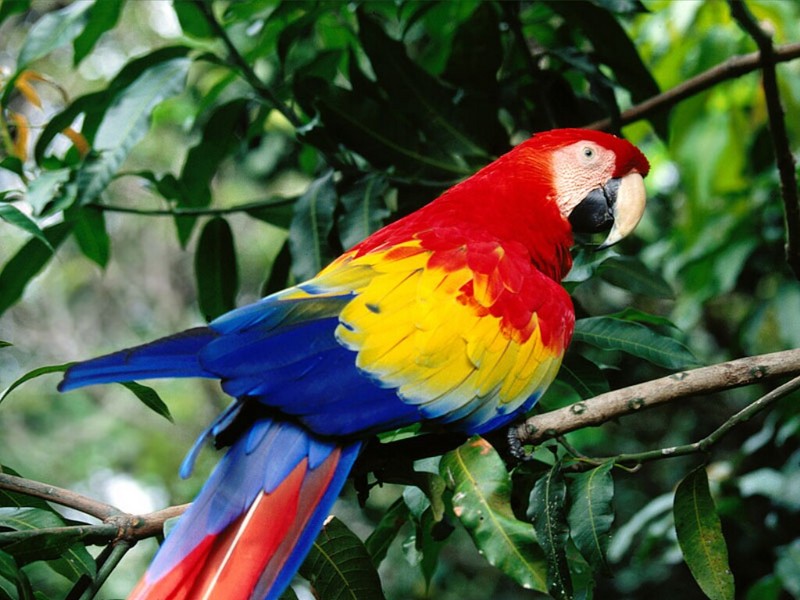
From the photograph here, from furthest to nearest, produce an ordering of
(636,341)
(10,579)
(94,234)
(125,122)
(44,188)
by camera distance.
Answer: (94,234) < (125,122) < (44,188) < (636,341) < (10,579)

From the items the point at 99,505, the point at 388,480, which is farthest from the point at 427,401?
the point at 99,505

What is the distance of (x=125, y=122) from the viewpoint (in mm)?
1258

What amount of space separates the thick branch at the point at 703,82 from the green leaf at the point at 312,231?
49 centimetres

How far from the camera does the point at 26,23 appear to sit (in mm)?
4008

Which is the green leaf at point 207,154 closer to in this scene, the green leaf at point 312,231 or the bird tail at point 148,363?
the green leaf at point 312,231

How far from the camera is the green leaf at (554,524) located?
0.76 m

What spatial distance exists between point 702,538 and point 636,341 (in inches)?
→ 10.6

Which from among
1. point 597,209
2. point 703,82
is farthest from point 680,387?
point 703,82

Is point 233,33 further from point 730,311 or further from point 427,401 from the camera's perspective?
point 730,311

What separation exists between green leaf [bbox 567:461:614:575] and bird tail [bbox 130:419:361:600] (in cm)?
21

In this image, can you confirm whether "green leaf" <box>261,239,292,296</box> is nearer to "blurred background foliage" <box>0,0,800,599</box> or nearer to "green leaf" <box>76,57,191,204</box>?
"blurred background foliage" <box>0,0,800,599</box>

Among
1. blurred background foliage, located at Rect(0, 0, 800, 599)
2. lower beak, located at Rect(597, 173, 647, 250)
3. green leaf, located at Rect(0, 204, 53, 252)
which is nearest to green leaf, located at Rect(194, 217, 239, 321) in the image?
blurred background foliage, located at Rect(0, 0, 800, 599)

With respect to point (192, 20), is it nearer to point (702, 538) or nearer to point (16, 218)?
point (16, 218)

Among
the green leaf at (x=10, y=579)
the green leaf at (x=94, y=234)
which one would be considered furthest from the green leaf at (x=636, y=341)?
the green leaf at (x=94, y=234)
